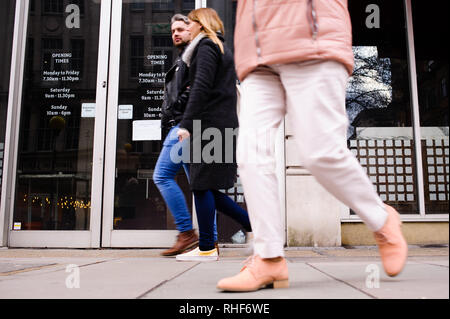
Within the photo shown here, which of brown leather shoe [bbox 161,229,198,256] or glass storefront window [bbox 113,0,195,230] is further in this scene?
glass storefront window [bbox 113,0,195,230]

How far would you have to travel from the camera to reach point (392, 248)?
1752mm

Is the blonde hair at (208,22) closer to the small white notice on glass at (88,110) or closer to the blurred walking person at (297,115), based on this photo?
the blurred walking person at (297,115)

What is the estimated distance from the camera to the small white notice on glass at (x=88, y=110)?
15.3 feet

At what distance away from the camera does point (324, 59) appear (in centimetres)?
170

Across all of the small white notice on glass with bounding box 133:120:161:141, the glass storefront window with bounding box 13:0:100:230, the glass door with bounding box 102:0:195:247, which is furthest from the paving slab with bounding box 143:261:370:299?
the glass storefront window with bounding box 13:0:100:230

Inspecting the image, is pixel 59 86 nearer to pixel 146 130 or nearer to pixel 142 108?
pixel 142 108

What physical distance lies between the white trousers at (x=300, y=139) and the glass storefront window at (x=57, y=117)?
316 cm

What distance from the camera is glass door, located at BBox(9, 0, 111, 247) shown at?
454 cm

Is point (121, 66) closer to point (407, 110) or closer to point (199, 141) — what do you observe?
point (199, 141)

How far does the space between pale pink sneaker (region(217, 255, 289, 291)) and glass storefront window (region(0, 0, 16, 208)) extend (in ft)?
12.2

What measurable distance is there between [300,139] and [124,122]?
3.19 metres

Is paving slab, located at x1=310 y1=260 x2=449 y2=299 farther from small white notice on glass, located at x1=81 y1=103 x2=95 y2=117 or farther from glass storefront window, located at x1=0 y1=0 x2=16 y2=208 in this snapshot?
glass storefront window, located at x1=0 y1=0 x2=16 y2=208

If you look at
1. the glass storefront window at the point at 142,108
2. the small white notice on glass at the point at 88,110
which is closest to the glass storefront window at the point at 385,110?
the glass storefront window at the point at 142,108

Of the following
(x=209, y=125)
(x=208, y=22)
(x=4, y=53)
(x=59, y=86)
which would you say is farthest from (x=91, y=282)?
(x=4, y=53)
